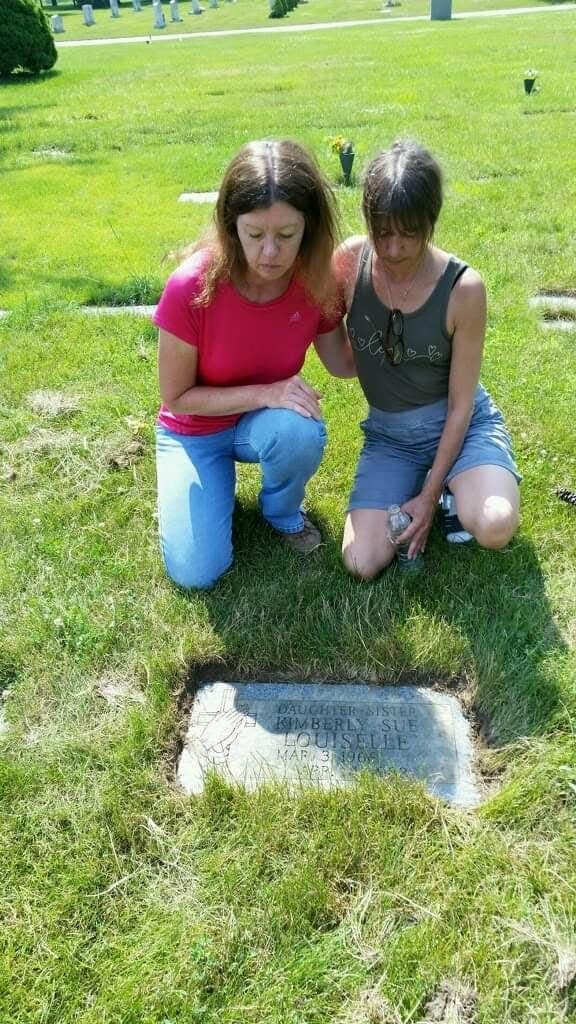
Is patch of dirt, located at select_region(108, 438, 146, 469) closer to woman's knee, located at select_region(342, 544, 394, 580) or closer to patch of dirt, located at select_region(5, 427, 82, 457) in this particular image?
patch of dirt, located at select_region(5, 427, 82, 457)

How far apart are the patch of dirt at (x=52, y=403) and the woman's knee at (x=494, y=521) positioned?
2.07 metres

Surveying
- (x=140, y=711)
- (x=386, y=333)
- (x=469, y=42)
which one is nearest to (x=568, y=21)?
(x=469, y=42)

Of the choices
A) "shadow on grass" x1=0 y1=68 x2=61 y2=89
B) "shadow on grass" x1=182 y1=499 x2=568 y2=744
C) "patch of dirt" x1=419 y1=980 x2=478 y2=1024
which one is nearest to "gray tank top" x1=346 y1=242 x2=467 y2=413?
"shadow on grass" x1=182 y1=499 x2=568 y2=744

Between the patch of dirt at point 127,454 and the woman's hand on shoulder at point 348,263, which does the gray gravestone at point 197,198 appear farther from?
the woman's hand on shoulder at point 348,263

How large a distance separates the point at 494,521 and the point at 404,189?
3.34ft

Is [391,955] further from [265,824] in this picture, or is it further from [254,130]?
[254,130]

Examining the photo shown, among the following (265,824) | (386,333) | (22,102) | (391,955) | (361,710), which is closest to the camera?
(391,955)

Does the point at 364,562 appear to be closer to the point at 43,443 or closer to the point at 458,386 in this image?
the point at 458,386

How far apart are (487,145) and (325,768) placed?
7331 millimetres

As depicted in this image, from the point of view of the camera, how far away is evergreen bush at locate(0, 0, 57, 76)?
50.2 ft

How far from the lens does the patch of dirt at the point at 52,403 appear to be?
3.74 meters

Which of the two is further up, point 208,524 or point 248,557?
point 208,524

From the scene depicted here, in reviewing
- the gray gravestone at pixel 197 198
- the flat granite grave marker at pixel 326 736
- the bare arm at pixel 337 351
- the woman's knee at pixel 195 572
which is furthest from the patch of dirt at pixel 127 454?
the gray gravestone at pixel 197 198

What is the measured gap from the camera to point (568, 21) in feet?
59.4
